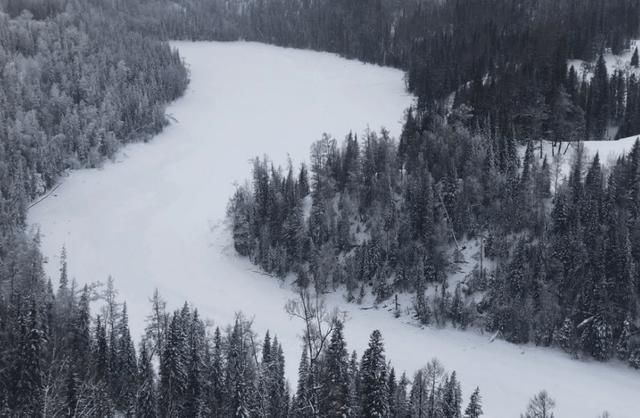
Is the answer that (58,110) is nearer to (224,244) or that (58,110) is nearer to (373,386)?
(224,244)

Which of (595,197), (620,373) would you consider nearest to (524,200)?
(595,197)

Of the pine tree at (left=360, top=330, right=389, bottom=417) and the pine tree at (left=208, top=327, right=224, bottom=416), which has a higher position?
the pine tree at (left=360, top=330, right=389, bottom=417)

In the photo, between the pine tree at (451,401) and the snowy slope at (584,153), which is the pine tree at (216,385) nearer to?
the pine tree at (451,401)

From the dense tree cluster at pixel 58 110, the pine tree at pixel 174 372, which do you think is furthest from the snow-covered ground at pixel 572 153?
the dense tree cluster at pixel 58 110

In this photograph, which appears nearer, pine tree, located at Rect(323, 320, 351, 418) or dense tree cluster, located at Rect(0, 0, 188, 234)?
pine tree, located at Rect(323, 320, 351, 418)

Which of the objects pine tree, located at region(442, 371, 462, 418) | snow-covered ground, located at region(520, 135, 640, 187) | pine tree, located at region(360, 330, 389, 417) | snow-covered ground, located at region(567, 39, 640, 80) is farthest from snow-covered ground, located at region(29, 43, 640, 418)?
snow-covered ground, located at region(567, 39, 640, 80)

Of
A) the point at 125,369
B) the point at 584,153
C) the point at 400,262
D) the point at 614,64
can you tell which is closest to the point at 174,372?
the point at 125,369

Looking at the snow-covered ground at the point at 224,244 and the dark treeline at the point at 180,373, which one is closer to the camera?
the dark treeline at the point at 180,373

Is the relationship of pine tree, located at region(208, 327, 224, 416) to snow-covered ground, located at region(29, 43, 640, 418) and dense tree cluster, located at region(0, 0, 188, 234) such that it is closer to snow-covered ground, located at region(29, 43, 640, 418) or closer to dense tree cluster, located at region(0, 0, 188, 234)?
snow-covered ground, located at region(29, 43, 640, 418)
